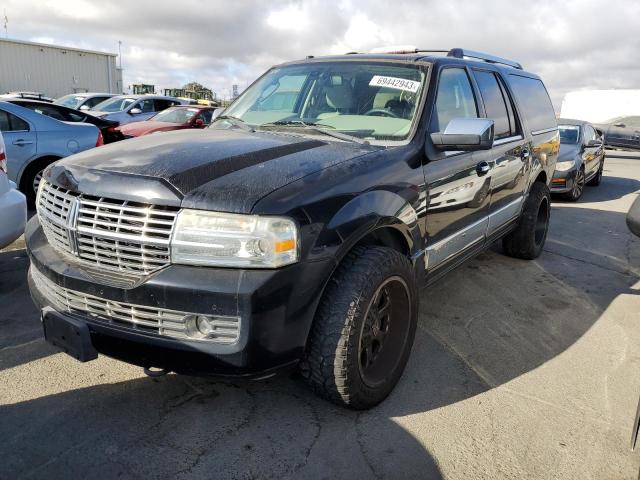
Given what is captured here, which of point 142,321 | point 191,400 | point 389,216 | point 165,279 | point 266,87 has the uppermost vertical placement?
A: point 266,87

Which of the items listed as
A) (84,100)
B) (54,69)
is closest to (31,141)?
(84,100)

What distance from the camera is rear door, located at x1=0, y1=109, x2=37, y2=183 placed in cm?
651

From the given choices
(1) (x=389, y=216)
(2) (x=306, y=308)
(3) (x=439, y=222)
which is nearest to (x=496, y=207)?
(3) (x=439, y=222)

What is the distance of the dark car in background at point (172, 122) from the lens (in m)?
10.6

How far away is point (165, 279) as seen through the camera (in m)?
2.14

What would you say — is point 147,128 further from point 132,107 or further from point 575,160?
point 575,160

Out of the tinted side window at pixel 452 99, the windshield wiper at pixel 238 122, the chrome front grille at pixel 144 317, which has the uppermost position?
the tinted side window at pixel 452 99

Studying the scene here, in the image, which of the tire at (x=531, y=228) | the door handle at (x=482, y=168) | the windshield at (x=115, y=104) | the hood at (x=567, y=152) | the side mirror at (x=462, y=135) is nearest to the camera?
the side mirror at (x=462, y=135)

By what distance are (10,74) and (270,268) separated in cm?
3185

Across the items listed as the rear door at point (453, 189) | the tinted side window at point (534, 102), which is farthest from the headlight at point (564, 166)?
the rear door at point (453, 189)

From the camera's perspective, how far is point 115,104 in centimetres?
1521

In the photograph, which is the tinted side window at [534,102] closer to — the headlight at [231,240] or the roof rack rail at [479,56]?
the roof rack rail at [479,56]

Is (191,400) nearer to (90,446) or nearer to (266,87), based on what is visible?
(90,446)

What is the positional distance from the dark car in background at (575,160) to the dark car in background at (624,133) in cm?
950
